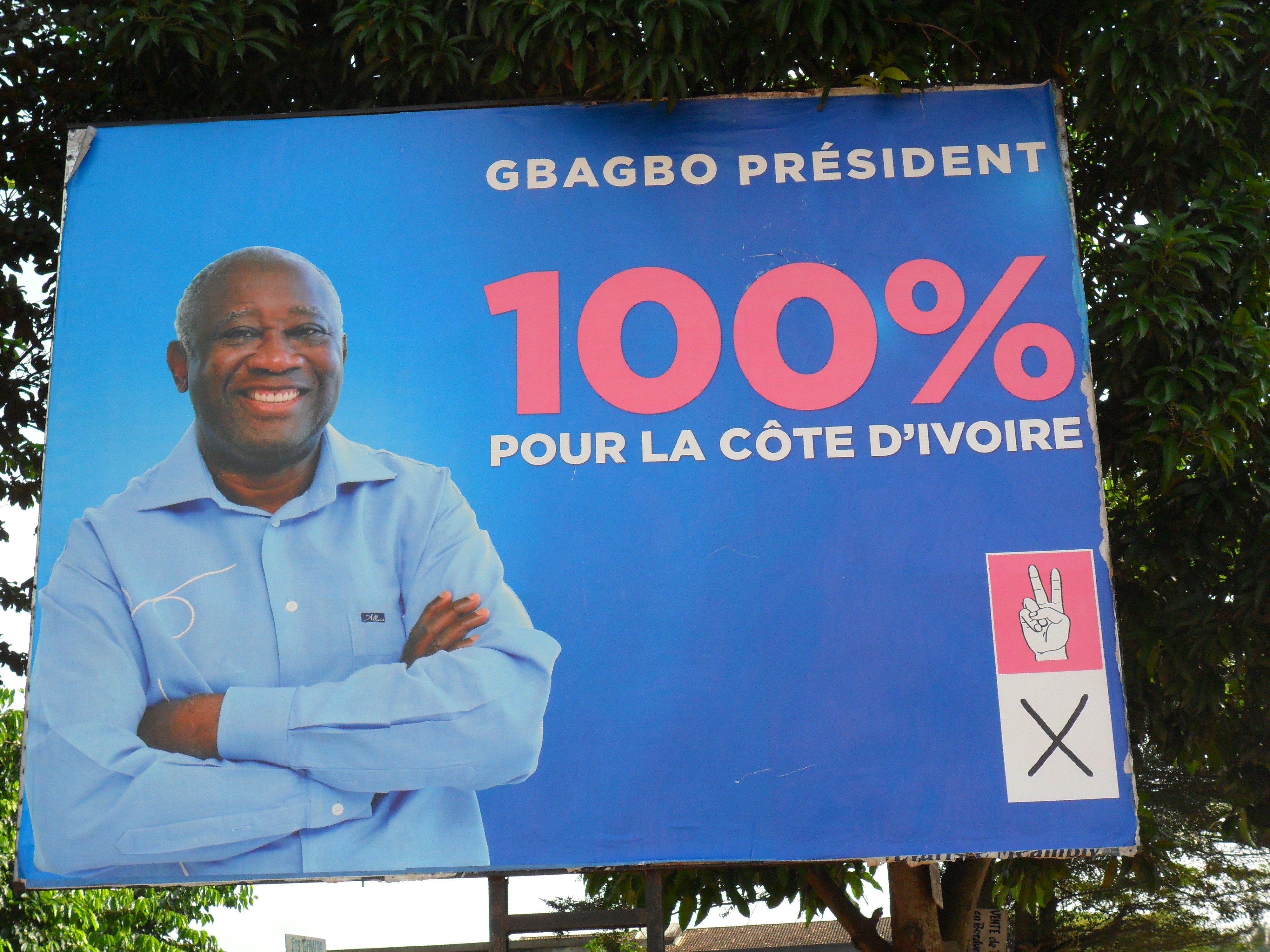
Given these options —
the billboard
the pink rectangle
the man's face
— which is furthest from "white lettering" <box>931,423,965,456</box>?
the man's face

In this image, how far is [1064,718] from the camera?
5.30 meters

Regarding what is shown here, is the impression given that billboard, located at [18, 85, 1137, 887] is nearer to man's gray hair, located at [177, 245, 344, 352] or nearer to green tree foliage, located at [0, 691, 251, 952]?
man's gray hair, located at [177, 245, 344, 352]

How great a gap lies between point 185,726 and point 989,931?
5.05 metres

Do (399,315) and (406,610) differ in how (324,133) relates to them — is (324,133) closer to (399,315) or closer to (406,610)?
(399,315)

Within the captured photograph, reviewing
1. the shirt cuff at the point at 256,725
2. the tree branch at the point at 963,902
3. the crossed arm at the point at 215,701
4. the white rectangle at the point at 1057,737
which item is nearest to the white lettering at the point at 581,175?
the crossed arm at the point at 215,701

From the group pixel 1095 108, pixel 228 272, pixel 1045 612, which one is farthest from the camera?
pixel 1095 108

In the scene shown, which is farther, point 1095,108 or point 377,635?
point 1095,108

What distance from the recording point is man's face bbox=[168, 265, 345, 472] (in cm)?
587

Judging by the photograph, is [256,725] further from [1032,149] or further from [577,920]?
[1032,149]

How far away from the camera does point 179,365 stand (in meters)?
5.94

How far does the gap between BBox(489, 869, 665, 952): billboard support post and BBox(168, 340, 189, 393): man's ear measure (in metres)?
2.72

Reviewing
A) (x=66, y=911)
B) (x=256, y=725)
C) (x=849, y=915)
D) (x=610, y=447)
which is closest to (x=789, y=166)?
(x=610, y=447)

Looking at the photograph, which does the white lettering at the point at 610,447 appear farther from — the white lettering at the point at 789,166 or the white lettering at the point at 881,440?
the white lettering at the point at 789,166

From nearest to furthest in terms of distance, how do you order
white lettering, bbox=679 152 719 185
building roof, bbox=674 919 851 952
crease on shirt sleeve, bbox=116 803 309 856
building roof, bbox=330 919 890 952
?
crease on shirt sleeve, bbox=116 803 309 856 → white lettering, bbox=679 152 719 185 → building roof, bbox=330 919 890 952 → building roof, bbox=674 919 851 952
